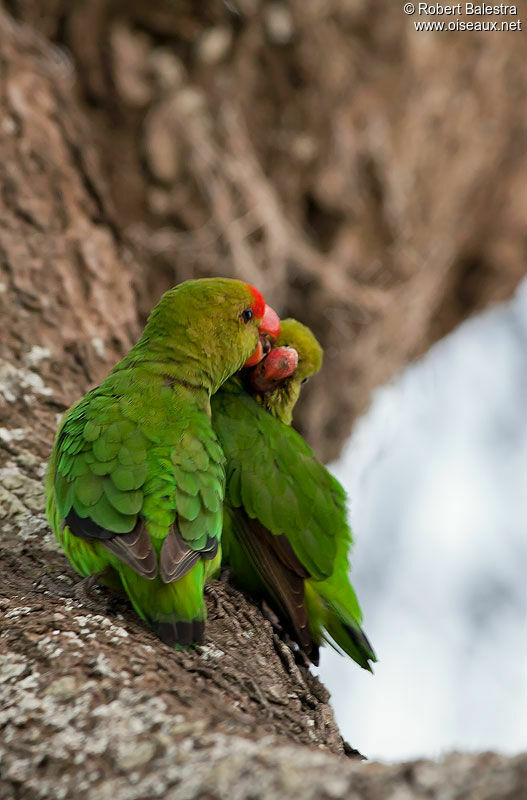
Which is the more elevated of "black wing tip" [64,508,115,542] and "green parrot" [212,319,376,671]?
"green parrot" [212,319,376,671]

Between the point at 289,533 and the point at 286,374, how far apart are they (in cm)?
59

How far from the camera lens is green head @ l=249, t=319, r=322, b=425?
122 inches

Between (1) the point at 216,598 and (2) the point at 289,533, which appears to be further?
(2) the point at 289,533

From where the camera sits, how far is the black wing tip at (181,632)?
6.70 feet

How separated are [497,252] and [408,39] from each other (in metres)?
1.75

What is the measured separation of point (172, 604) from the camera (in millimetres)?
2113

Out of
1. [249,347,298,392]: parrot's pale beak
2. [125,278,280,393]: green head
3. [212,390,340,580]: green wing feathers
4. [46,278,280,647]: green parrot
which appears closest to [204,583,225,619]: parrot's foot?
[46,278,280,647]: green parrot

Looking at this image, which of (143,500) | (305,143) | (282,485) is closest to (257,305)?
(282,485)

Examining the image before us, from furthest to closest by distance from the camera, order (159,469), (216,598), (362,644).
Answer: (362,644), (216,598), (159,469)

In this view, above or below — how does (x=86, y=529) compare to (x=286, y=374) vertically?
below

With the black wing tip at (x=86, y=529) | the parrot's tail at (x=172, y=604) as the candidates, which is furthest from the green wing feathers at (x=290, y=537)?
the black wing tip at (x=86, y=529)

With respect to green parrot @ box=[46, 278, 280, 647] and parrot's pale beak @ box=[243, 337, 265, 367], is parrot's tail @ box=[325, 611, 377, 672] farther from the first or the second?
parrot's pale beak @ box=[243, 337, 265, 367]

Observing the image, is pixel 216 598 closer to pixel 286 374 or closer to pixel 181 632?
pixel 181 632

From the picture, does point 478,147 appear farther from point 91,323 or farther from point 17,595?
point 17,595
